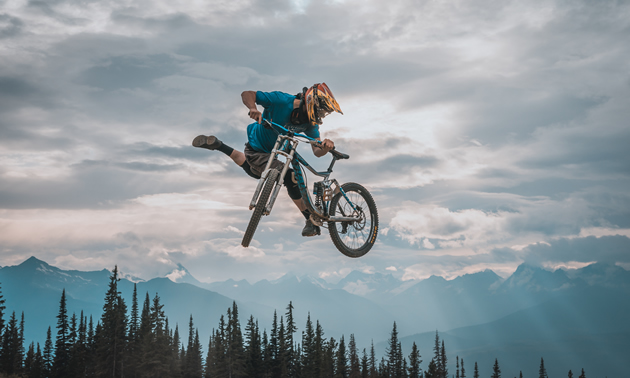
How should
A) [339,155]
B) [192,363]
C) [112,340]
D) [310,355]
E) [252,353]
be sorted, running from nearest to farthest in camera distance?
1. [339,155]
2. [112,340]
3. [252,353]
4. [310,355]
5. [192,363]

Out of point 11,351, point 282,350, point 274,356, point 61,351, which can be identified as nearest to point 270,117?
point 61,351

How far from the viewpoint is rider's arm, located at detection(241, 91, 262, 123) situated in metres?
10.1

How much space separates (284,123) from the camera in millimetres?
11297

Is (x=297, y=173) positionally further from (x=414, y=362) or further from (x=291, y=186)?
(x=414, y=362)

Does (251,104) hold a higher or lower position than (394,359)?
higher

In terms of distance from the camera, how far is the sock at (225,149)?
1093cm

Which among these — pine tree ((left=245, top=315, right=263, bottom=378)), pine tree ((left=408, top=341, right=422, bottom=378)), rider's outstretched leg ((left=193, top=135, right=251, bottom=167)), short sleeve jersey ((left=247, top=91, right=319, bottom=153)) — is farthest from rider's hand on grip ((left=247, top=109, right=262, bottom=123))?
pine tree ((left=408, top=341, right=422, bottom=378))

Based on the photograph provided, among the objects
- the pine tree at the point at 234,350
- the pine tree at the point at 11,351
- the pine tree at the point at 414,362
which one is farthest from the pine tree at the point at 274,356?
the pine tree at the point at 11,351

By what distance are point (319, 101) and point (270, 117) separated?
1.14m

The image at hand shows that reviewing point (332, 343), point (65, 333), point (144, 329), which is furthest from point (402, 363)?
point (65, 333)

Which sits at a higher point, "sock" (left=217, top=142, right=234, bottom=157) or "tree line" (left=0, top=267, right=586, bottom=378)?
"sock" (left=217, top=142, right=234, bottom=157)

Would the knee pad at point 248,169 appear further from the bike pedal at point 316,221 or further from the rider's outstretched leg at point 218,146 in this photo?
the bike pedal at point 316,221

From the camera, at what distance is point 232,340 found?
86125mm

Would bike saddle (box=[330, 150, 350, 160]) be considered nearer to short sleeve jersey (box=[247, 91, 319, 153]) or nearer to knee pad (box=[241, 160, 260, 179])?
short sleeve jersey (box=[247, 91, 319, 153])
